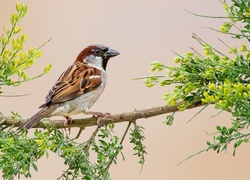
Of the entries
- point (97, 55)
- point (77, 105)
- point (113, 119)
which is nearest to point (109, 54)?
point (97, 55)

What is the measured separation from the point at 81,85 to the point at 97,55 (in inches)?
8.6

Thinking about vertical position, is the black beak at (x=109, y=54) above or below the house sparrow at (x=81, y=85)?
above

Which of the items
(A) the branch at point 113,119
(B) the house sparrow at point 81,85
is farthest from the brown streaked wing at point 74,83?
(A) the branch at point 113,119

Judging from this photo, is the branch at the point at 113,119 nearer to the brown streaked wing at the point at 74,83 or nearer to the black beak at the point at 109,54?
the brown streaked wing at the point at 74,83

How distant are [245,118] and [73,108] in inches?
47.9

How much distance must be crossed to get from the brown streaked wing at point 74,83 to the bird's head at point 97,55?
4 centimetres

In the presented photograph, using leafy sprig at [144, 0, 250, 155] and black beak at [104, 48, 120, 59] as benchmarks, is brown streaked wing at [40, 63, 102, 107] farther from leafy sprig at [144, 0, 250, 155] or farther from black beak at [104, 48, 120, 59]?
leafy sprig at [144, 0, 250, 155]

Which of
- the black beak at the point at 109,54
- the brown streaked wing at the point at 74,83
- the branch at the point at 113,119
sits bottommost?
the branch at the point at 113,119

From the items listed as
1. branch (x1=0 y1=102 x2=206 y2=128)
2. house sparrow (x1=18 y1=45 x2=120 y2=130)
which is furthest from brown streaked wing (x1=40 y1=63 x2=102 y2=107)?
branch (x1=0 y1=102 x2=206 y2=128)

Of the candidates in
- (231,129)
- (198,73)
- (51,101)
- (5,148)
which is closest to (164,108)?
(198,73)

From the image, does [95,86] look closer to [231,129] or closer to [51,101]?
[51,101]

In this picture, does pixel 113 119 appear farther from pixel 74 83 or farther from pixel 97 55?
pixel 97 55

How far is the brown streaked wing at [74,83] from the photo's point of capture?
242 centimetres

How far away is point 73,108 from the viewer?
7.92 ft
